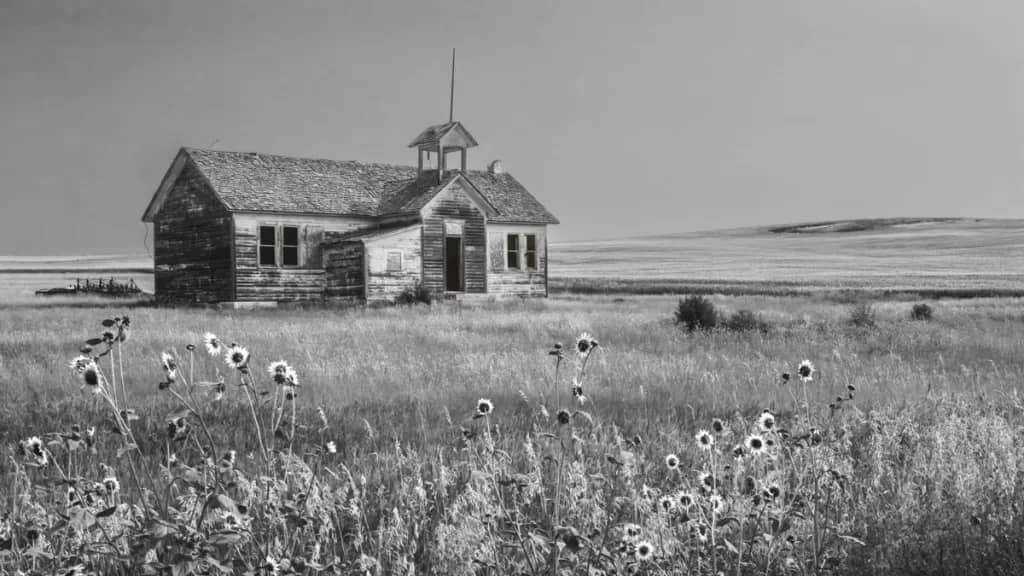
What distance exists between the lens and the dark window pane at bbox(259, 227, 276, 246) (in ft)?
95.2

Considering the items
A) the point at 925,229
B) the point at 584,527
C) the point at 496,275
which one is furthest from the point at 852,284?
the point at 925,229

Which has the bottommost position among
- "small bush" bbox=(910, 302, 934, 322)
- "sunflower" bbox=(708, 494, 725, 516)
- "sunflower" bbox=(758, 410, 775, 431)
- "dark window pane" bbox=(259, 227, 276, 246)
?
"small bush" bbox=(910, 302, 934, 322)

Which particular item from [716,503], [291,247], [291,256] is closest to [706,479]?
[716,503]

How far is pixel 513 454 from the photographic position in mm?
5707

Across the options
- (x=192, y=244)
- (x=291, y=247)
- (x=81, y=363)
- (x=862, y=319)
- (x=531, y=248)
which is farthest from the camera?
(x=531, y=248)

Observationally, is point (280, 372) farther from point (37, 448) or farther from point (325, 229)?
point (325, 229)

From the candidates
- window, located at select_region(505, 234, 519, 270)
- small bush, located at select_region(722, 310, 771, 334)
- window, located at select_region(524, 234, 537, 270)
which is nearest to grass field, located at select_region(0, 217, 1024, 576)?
small bush, located at select_region(722, 310, 771, 334)

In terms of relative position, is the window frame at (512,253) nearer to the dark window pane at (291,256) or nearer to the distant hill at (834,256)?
the dark window pane at (291,256)

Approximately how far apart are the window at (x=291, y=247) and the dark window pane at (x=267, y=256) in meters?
0.44

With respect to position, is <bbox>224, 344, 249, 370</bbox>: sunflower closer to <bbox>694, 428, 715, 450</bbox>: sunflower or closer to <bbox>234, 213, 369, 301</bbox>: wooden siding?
<bbox>694, 428, 715, 450</bbox>: sunflower

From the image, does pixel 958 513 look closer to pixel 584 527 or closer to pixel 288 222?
pixel 584 527

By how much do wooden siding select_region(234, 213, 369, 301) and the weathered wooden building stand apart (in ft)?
0.11

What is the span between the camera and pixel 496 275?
3269 cm

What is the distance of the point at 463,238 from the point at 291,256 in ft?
19.1
